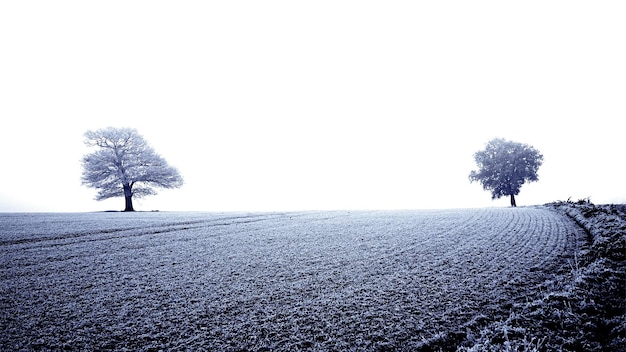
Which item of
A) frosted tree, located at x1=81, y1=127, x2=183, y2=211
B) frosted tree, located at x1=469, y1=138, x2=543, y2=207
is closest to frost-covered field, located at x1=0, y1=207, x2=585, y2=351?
frosted tree, located at x1=81, y1=127, x2=183, y2=211

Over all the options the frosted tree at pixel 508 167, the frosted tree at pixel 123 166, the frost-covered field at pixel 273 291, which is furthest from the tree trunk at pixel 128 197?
the frosted tree at pixel 508 167

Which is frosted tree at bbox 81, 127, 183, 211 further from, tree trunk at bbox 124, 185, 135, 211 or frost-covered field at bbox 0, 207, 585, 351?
frost-covered field at bbox 0, 207, 585, 351

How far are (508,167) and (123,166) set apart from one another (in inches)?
1419

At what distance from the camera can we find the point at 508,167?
90.5ft

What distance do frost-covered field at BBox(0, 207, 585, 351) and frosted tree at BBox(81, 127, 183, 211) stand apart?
18.9m

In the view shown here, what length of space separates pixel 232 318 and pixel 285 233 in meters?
5.52

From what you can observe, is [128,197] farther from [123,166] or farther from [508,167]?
[508,167]

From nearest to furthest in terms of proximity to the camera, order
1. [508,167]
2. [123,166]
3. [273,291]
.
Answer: [273,291] → [123,166] → [508,167]

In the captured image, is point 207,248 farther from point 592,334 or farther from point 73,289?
point 592,334

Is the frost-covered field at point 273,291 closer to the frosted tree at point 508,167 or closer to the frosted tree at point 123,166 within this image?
the frosted tree at point 123,166

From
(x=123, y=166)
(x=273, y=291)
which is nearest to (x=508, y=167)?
(x=273, y=291)

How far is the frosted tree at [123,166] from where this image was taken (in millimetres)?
23094

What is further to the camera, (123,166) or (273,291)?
(123,166)

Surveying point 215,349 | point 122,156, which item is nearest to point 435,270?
point 215,349
